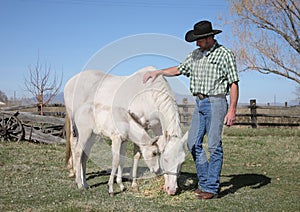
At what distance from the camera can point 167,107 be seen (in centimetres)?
453

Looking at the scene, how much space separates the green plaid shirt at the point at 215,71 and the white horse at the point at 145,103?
499 millimetres

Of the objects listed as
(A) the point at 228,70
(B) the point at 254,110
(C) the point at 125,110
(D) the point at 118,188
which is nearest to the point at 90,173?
(D) the point at 118,188

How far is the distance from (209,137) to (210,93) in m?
0.55

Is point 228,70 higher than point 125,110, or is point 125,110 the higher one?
point 228,70

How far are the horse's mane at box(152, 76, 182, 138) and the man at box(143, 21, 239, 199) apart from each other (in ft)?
0.86

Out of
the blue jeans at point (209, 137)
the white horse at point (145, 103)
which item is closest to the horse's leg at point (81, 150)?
the white horse at point (145, 103)

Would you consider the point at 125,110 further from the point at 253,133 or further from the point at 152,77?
the point at 253,133

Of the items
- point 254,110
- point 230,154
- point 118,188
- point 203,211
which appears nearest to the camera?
point 203,211

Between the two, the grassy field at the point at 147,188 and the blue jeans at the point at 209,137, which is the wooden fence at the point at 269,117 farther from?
the blue jeans at the point at 209,137

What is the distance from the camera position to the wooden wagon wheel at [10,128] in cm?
979

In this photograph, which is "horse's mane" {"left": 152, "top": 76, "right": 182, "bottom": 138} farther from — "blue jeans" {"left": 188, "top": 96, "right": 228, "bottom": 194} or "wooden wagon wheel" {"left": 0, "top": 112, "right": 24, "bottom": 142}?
"wooden wagon wheel" {"left": 0, "top": 112, "right": 24, "bottom": 142}

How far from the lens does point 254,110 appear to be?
1487 cm

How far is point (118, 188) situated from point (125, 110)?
1161 millimetres

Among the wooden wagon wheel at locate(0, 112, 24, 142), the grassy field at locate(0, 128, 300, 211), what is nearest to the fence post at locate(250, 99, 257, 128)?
the grassy field at locate(0, 128, 300, 211)
